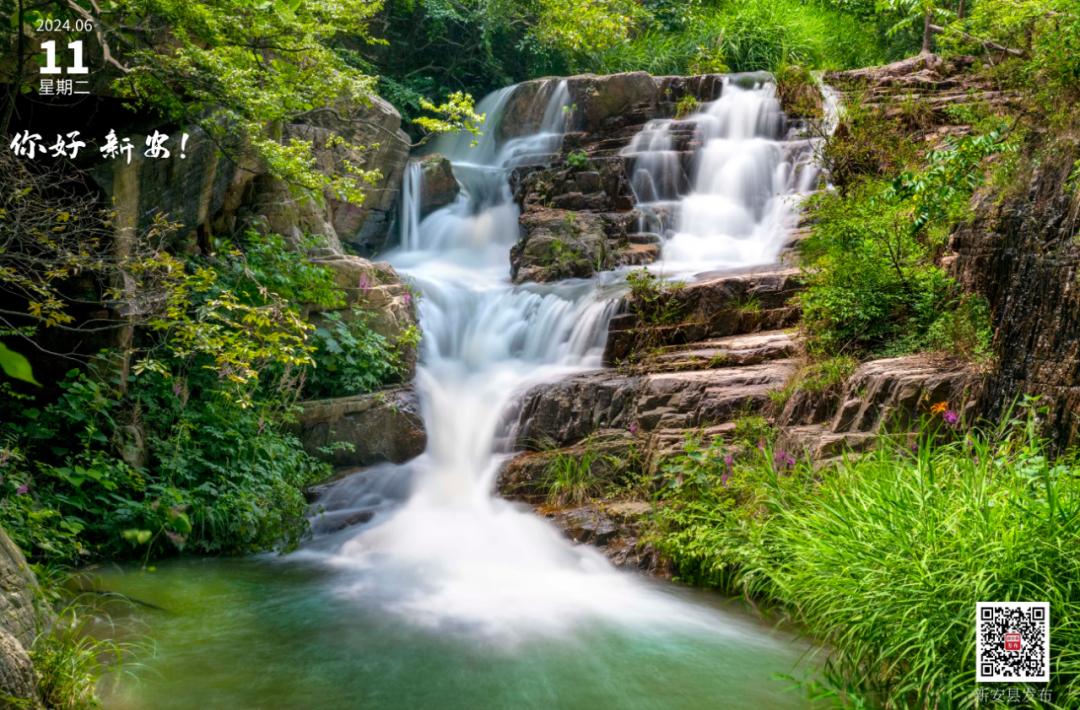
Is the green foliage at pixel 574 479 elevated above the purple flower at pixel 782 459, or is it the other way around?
the purple flower at pixel 782 459

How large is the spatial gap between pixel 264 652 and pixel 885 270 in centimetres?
578

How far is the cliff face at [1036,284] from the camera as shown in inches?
179

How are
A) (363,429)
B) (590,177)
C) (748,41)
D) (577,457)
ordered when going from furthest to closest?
(748,41) → (590,177) → (363,429) → (577,457)

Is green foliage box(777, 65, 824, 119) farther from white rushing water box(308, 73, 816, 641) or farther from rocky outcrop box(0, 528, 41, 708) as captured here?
rocky outcrop box(0, 528, 41, 708)

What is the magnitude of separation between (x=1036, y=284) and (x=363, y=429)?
5907 millimetres

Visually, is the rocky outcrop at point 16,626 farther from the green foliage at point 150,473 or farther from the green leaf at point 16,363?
the green leaf at point 16,363

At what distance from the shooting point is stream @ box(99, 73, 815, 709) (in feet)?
13.9

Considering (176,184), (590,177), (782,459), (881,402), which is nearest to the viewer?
(881,402)

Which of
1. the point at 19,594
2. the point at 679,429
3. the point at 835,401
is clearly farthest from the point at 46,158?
the point at 835,401

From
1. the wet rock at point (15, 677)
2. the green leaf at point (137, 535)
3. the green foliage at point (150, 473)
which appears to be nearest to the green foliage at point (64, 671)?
the wet rock at point (15, 677)

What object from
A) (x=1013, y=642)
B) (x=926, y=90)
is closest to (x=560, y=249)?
(x=926, y=90)

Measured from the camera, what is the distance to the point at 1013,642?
312 centimetres

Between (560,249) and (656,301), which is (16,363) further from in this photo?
(560,249)

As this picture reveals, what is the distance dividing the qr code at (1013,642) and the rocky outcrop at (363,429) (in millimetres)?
5988
